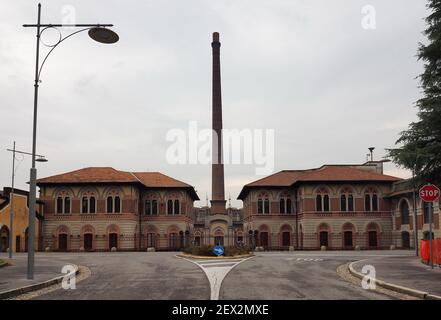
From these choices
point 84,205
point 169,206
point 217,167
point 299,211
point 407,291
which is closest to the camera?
point 407,291

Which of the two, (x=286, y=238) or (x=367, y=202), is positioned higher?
(x=367, y=202)

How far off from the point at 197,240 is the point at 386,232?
95.8ft

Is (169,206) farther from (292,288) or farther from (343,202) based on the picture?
(292,288)

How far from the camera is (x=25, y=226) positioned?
1913 inches

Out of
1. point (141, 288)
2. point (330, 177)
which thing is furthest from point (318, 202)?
point (141, 288)

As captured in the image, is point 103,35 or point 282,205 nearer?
point 103,35

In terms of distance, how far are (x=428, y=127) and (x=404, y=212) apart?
90.4 ft

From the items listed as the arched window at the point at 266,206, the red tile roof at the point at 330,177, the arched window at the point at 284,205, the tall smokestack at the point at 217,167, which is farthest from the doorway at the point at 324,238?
the tall smokestack at the point at 217,167

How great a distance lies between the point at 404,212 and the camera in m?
47.5

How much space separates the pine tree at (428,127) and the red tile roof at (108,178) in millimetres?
32843

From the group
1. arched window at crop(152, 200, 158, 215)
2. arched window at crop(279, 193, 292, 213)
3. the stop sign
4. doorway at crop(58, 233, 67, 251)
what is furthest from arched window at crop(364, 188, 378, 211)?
the stop sign

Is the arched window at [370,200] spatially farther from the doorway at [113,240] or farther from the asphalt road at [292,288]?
the asphalt road at [292,288]

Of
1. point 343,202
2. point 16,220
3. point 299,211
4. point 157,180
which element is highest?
point 157,180
